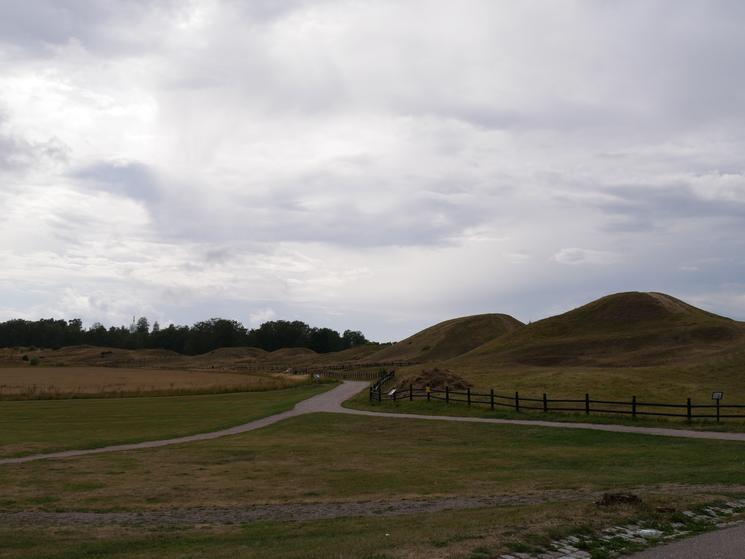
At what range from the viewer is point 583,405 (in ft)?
155

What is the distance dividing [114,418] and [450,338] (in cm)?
12777

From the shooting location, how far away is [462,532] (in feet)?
40.3

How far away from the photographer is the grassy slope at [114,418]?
115 ft

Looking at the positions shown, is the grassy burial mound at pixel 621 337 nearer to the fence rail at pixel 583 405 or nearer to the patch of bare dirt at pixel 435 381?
the patch of bare dirt at pixel 435 381

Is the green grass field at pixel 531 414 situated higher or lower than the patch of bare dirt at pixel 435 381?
lower

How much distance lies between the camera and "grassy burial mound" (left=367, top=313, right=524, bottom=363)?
158750mm

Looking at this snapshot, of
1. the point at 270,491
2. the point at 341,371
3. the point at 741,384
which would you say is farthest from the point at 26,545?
the point at 341,371

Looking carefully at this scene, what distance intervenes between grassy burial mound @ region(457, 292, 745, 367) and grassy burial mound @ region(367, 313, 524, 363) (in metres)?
31.5

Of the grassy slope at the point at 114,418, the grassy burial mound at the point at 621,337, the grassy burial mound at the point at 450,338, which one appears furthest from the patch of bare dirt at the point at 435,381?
the grassy burial mound at the point at 450,338

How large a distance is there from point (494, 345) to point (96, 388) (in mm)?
69584

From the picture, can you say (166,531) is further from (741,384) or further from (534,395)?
(741,384)

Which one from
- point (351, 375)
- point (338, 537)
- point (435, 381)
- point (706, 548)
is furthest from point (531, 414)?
point (351, 375)

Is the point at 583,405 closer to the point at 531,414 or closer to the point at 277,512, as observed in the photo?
the point at 531,414

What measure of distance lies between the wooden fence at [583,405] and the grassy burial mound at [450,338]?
311ft
